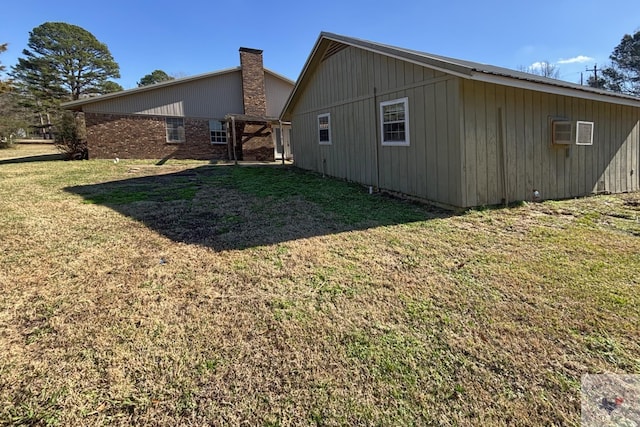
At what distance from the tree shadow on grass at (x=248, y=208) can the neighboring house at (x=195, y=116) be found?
746cm

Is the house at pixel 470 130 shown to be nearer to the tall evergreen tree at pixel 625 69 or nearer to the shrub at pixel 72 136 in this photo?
the shrub at pixel 72 136

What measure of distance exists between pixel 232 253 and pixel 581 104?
8423 mm

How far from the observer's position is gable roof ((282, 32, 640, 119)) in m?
5.74

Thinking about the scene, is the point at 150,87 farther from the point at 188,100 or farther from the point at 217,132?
the point at 217,132

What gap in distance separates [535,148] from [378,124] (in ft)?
11.1

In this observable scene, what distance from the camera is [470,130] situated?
6.26 metres

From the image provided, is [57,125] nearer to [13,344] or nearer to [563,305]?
[13,344]

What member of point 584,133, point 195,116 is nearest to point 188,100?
point 195,116

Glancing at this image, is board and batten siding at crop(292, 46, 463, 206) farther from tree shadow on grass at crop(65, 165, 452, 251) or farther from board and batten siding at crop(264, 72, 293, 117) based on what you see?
board and batten siding at crop(264, 72, 293, 117)

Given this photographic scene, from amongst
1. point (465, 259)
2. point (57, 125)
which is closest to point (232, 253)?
point (465, 259)

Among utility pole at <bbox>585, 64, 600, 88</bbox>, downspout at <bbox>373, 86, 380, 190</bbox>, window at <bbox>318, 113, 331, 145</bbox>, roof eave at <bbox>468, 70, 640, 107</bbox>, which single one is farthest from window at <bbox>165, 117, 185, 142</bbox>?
utility pole at <bbox>585, 64, 600, 88</bbox>

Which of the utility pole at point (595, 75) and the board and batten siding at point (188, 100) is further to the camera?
the utility pole at point (595, 75)

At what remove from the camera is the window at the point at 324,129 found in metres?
11.2

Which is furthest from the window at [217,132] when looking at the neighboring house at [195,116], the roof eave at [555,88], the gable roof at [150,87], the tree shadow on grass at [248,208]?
the roof eave at [555,88]
